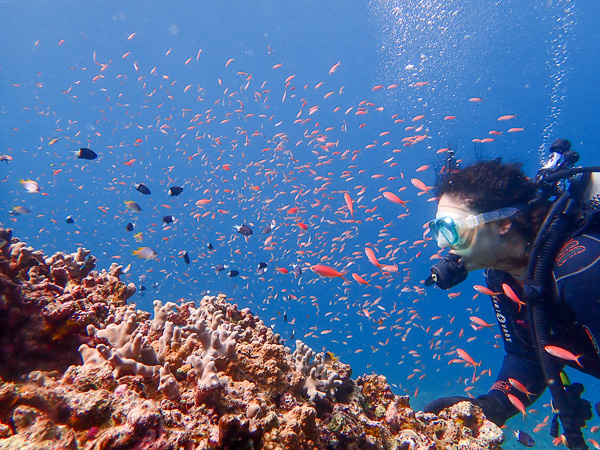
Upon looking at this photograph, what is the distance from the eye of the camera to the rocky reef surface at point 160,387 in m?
1.37

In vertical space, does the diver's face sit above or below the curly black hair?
below

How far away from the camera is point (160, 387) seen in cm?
164

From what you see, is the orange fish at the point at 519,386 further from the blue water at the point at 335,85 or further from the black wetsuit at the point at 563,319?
the blue water at the point at 335,85

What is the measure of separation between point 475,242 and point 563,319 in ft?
3.78

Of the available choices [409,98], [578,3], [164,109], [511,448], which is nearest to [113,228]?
[164,109]

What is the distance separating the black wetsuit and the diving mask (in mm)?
613

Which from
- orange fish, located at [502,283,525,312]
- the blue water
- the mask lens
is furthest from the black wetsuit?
the blue water

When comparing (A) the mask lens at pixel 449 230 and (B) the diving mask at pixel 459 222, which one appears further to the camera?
(A) the mask lens at pixel 449 230

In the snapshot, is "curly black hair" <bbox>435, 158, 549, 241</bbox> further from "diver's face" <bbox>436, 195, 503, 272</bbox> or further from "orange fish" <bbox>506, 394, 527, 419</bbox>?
"orange fish" <bbox>506, 394, 527, 419</bbox>

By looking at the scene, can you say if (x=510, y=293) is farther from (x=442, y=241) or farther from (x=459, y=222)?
(x=459, y=222)

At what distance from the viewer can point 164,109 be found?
62969 millimetres

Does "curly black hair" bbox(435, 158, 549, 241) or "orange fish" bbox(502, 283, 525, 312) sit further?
"orange fish" bbox(502, 283, 525, 312)

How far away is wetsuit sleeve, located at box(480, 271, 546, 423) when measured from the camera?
3598mm

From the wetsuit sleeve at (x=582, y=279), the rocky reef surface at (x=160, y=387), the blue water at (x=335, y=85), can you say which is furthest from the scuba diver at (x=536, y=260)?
the blue water at (x=335, y=85)
